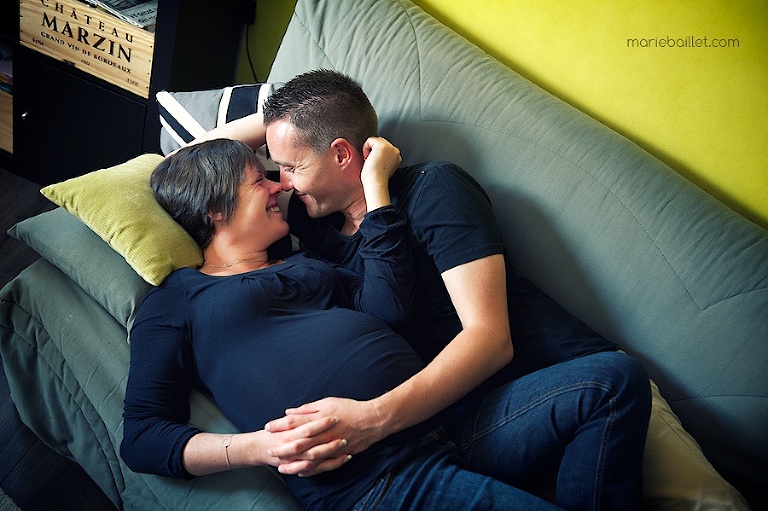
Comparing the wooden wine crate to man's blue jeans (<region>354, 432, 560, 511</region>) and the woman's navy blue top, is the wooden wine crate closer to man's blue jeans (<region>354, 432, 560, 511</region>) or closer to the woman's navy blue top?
the woman's navy blue top

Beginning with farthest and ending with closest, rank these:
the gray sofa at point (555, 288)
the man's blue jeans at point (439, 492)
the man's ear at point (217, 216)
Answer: the man's ear at point (217, 216) → the gray sofa at point (555, 288) → the man's blue jeans at point (439, 492)

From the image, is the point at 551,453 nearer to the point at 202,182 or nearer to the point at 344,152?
the point at 344,152

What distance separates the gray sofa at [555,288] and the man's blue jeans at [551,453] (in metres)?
0.13

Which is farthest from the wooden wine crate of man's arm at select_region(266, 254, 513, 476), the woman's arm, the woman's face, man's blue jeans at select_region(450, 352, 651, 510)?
man's blue jeans at select_region(450, 352, 651, 510)

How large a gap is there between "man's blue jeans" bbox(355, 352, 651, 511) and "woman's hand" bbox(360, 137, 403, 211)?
487 millimetres

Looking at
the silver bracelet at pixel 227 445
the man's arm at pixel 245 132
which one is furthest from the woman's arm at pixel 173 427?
the man's arm at pixel 245 132

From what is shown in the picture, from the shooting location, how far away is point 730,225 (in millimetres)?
1479

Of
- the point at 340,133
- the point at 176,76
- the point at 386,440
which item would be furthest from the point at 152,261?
the point at 176,76

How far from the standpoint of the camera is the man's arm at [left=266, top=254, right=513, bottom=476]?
1190 mm

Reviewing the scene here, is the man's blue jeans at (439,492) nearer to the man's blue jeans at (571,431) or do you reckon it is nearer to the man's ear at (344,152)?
the man's blue jeans at (571,431)

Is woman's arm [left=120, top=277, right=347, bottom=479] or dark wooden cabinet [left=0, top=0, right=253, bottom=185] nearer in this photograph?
woman's arm [left=120, top=277, right=347, bottom=479]

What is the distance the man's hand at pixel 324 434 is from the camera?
3.82 feet

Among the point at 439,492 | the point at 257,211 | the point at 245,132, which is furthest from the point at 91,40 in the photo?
the point at 439,492

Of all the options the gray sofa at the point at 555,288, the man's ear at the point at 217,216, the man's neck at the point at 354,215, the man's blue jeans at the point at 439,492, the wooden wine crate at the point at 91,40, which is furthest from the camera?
the wooden wine crate at the point at 91,40
